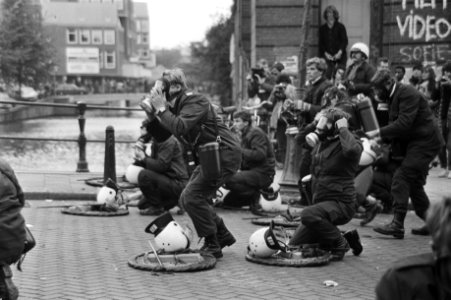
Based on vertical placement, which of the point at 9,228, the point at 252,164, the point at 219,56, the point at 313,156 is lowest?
the point at 252,164

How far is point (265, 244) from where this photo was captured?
7.67 meters

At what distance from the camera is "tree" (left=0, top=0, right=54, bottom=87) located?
56.5 meters

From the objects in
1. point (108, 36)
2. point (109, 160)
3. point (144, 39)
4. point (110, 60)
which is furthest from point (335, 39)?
point (144, 39)

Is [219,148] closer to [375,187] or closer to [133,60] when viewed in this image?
[375,187]

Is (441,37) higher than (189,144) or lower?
A: higher

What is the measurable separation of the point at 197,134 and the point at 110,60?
10419cm

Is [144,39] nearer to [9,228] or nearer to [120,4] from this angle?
[120,4]

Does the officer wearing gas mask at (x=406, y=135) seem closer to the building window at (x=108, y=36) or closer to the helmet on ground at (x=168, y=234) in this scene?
the helmet on ground at (x=168, y=234)

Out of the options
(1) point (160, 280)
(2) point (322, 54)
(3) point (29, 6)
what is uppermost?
(3) point (29, 6)

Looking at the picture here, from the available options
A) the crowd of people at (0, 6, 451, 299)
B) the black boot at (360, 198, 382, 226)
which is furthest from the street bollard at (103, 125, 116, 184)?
the black boot at (360, 198, 382, 226)

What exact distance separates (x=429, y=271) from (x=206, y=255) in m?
4.67

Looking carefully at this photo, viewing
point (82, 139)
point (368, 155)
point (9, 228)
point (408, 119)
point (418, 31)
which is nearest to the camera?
point (9, 228)

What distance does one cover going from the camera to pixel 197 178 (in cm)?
778

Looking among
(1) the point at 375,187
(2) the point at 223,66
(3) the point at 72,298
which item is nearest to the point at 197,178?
(3) the point at 72,298
